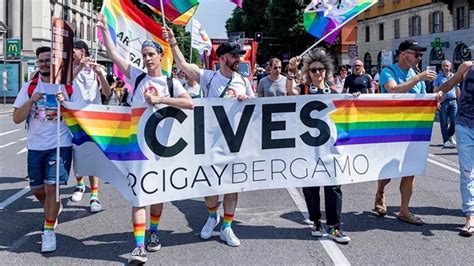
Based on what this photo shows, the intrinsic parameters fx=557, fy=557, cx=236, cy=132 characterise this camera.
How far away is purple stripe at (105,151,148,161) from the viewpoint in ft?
16.8

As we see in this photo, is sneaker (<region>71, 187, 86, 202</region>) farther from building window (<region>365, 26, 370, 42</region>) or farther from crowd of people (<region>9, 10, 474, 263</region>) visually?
building window (<region>365, 26, 370, 42</region>)

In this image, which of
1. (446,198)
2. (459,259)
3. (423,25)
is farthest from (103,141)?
(423,25)

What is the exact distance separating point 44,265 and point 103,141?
3.96 feet

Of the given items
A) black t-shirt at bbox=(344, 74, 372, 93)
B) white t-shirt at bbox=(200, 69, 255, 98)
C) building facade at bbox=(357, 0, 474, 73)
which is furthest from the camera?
building facade at bbox=(357, 0, 474, 73)

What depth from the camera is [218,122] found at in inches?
218

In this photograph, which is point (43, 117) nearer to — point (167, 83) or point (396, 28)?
point (167, 83)

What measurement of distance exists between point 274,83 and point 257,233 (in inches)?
136

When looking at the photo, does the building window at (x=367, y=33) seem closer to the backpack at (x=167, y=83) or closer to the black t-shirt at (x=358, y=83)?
the black t-shirt at (x=358, y=83)

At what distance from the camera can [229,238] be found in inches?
217

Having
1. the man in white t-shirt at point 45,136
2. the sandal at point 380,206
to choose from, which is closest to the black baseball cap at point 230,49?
the man in white t-shirt at point 45,136

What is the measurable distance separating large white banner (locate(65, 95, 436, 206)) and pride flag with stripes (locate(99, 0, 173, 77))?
1.82 meters

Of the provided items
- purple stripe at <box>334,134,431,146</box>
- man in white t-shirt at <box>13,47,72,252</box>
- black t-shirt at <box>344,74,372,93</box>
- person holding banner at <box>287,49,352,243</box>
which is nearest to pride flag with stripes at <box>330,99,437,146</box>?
purple stripe at <box>334,134,431,146</box>

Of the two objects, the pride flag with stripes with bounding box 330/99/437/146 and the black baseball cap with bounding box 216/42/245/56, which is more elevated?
the black baseball cap with bounding box 216/42/245/56

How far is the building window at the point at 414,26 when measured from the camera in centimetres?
4747
